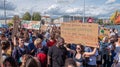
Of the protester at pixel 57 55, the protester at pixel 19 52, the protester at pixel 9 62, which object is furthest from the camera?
the protester at pixel 19 52

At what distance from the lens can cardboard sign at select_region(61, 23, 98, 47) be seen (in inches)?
335

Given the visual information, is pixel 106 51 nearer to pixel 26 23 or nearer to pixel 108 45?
pixel 108 45

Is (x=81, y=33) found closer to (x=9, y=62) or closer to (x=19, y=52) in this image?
(x=19, y=52)

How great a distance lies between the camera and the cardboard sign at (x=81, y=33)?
27.9 ft

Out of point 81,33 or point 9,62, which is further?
point 81,33

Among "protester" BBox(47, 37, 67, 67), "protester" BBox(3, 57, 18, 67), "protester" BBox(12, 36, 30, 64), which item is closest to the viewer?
"protester" BBox(3, 57, 18, 67)

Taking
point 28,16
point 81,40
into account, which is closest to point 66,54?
point 81,40

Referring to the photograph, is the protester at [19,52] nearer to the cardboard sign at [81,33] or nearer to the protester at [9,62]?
the cardboard sign at [81,33]

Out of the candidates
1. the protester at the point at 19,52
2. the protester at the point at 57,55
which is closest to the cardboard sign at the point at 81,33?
the protester at the point at 57,55

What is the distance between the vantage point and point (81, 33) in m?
9.06

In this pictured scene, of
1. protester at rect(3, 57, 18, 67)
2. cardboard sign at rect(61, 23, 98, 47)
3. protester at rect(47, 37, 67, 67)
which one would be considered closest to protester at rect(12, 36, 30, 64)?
protester at rect(47, 37, 67, 67)

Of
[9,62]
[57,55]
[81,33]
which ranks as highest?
[81,33]

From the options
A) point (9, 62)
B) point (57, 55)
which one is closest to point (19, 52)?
point (57, 55)

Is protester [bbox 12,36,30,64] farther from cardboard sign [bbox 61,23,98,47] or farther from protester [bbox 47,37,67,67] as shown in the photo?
cardboard sign [bbox 61,23,98,47]
